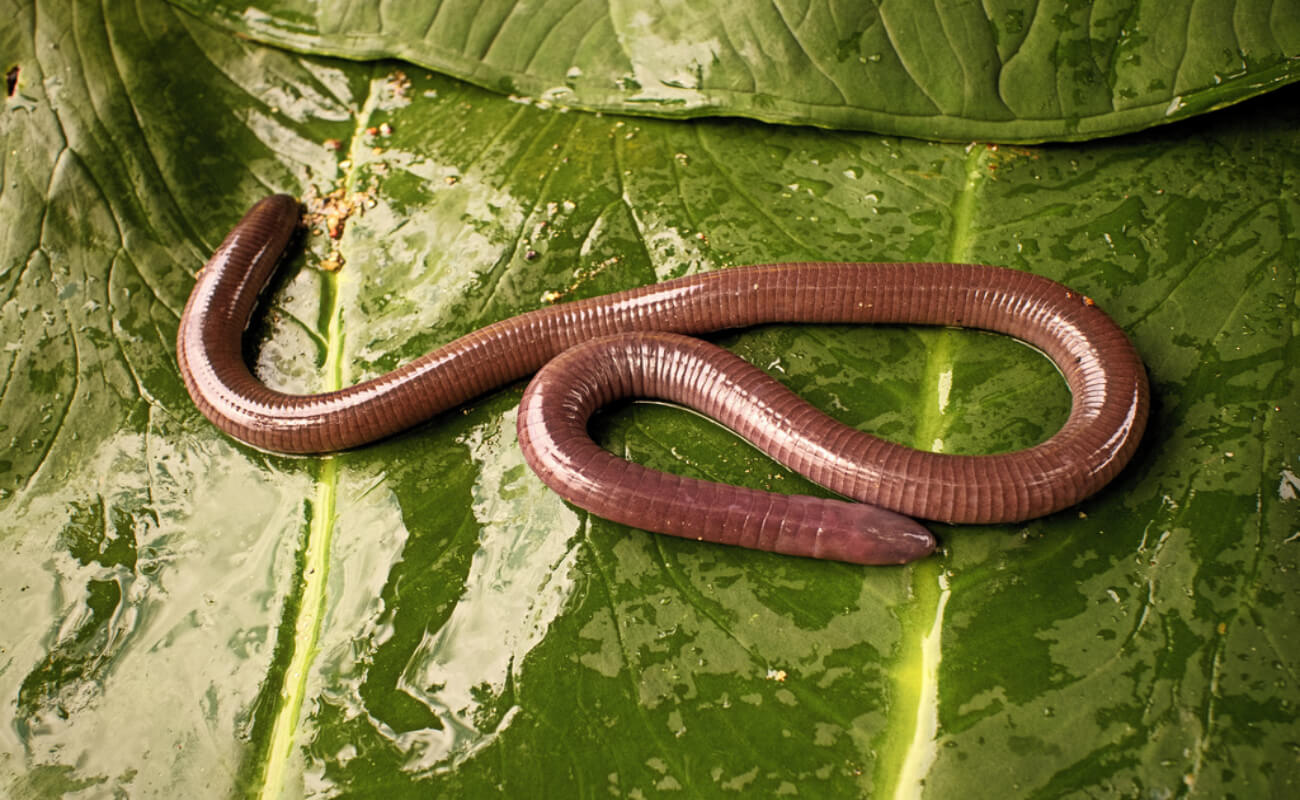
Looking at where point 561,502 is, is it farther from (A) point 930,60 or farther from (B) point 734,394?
(A) point 930,60

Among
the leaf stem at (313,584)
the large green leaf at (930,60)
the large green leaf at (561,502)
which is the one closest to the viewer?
the large green leaf at (561,502)

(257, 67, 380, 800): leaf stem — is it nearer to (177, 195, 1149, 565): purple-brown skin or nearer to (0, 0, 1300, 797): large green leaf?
(0, 0, 1300, 797): large green leaf

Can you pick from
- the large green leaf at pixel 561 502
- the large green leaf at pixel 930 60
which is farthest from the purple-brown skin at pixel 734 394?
the large green leaf at pixel 930 60

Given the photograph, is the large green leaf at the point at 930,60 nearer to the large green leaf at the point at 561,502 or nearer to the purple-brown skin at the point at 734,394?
the large green leaf at the point at 561,502

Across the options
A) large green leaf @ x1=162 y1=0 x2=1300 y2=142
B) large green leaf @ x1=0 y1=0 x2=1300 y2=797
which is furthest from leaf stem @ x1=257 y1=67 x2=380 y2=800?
→ large green leaf @ x1=162 y1=0 x2=1300 y2=142

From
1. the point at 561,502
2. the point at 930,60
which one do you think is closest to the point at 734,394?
the point at 561,502

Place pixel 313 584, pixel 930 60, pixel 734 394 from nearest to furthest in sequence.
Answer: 1. pixel 313 584
2. pixel 734 394
3. pixel 930 60
